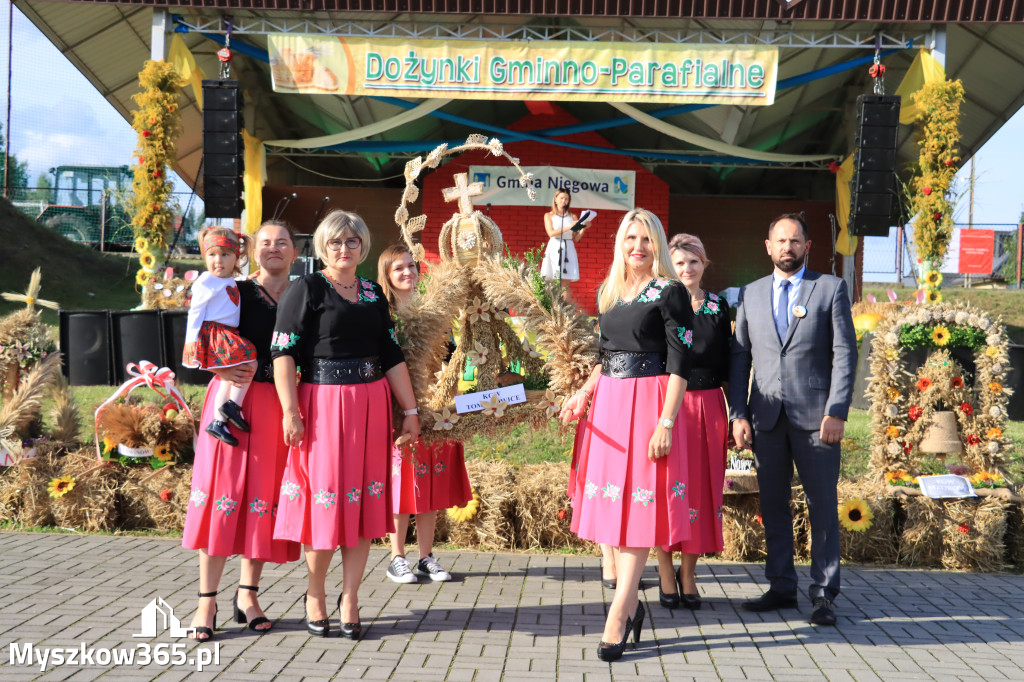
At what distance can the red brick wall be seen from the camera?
14.8m

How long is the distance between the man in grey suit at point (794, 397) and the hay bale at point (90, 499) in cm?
374

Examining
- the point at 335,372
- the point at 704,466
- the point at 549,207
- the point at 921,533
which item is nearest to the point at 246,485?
the point at 335,372

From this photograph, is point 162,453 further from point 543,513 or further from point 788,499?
point 788,499

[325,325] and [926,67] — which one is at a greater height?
[926,67]

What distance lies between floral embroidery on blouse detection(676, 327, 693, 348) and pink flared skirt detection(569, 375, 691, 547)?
16 cm

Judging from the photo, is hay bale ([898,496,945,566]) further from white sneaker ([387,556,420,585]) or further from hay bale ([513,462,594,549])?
white sneaker ([387,556,420,585])

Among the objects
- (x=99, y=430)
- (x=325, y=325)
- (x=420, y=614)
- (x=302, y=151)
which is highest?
(x=302, y=151)

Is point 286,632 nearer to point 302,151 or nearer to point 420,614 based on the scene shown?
point 420,614

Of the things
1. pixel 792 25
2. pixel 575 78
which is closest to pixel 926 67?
A: pixel 792 25

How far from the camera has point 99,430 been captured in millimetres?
5305

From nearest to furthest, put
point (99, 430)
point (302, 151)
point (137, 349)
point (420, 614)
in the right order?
1. point (420, 614)
2. point (99, 430)
3. point (137, 349)
4. point (302, 151)

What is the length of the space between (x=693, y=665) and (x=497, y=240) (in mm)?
2185

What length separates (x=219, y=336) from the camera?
11.6 ft

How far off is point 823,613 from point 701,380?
1.14 meters
